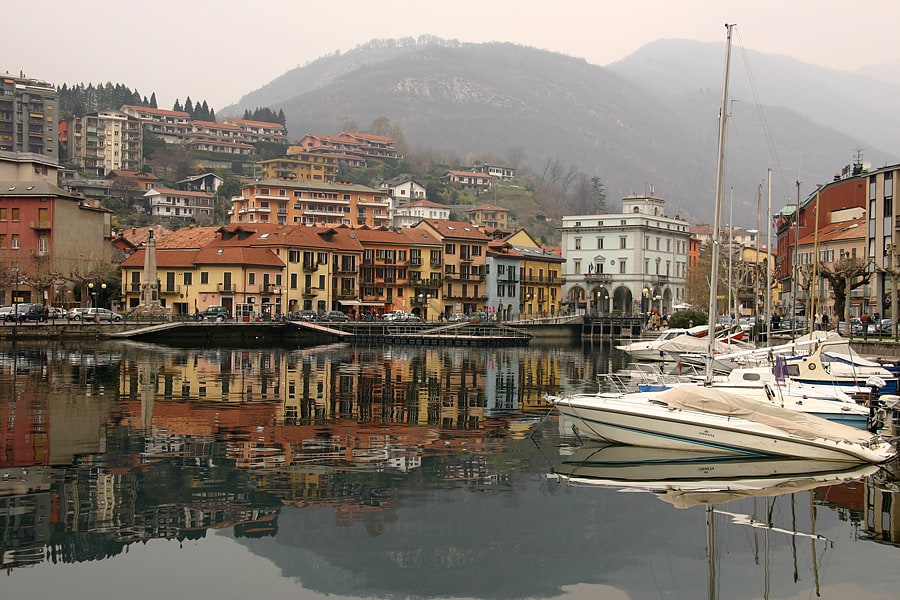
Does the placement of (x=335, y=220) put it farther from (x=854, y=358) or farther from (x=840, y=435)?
(x=840, y=435)

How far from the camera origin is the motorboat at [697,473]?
21.3 metres

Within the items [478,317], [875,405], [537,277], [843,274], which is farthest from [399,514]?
[537,277]

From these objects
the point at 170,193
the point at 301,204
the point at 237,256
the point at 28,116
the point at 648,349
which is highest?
the point at 28,116

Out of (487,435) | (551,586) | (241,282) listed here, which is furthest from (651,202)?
(551,586)

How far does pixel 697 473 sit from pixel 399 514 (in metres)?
8.07

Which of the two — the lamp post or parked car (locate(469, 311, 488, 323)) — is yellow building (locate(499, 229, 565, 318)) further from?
the lamp post

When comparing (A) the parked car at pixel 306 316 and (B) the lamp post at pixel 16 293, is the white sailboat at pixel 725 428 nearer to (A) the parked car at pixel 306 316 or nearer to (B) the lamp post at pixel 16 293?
(B) the lamp post at pixel 16 293

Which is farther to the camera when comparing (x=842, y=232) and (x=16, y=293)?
(x=16, y=293)

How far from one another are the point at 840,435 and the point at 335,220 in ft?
406

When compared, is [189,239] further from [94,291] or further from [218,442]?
[218,442]

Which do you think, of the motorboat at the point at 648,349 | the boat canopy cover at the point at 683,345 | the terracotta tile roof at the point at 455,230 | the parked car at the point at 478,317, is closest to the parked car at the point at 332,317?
the parked car at the point at 478,317

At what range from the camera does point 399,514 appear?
18.7 meters

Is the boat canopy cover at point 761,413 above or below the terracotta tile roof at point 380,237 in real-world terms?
below

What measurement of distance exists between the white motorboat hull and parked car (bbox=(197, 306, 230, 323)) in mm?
60350
